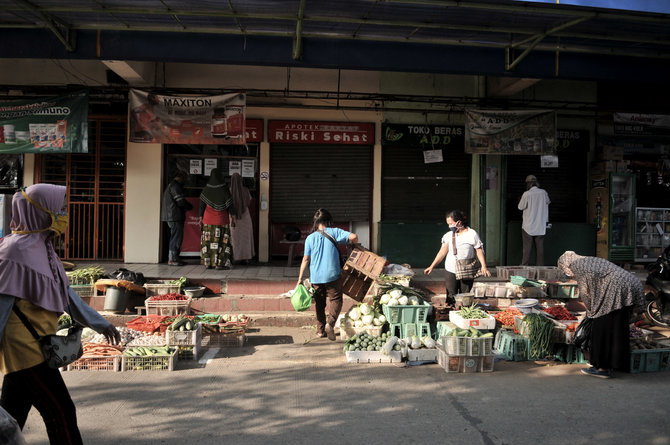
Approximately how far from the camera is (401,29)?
7617mm

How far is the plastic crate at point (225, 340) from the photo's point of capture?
22.4 ft

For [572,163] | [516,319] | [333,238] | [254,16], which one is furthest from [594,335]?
[572,163]

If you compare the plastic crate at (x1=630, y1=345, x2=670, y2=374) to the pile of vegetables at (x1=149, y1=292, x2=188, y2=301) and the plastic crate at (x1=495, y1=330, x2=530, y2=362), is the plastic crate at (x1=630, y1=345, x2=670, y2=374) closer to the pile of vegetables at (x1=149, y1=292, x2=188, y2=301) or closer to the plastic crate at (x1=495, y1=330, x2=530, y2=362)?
the plastic crate at (x1=495, y1=330, x2=530, y2=362)

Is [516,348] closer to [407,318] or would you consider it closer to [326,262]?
[407,318]

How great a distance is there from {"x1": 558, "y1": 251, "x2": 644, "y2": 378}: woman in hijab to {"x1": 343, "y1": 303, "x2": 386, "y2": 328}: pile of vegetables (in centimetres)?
263

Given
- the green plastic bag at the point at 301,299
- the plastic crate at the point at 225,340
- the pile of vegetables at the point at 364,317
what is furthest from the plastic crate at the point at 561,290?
the plastic crate at the point at 225,340

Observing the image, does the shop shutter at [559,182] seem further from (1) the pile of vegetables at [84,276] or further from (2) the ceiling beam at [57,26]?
(2) the ceiling beam at [57,26]

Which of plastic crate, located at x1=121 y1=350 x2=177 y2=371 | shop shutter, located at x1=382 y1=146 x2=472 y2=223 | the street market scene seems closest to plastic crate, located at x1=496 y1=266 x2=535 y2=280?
the street market scene

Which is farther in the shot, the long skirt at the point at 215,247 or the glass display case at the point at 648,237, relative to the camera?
the glass display case at the point at 648,237

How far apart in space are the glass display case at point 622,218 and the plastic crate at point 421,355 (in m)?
6.99

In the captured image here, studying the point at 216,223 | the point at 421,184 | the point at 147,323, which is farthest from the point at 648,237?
the point at 147,323

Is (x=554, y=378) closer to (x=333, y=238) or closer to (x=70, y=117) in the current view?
(x=333, y=238)

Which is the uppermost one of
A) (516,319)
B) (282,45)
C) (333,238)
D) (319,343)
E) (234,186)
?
(282,45)

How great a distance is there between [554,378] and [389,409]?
2256mm
